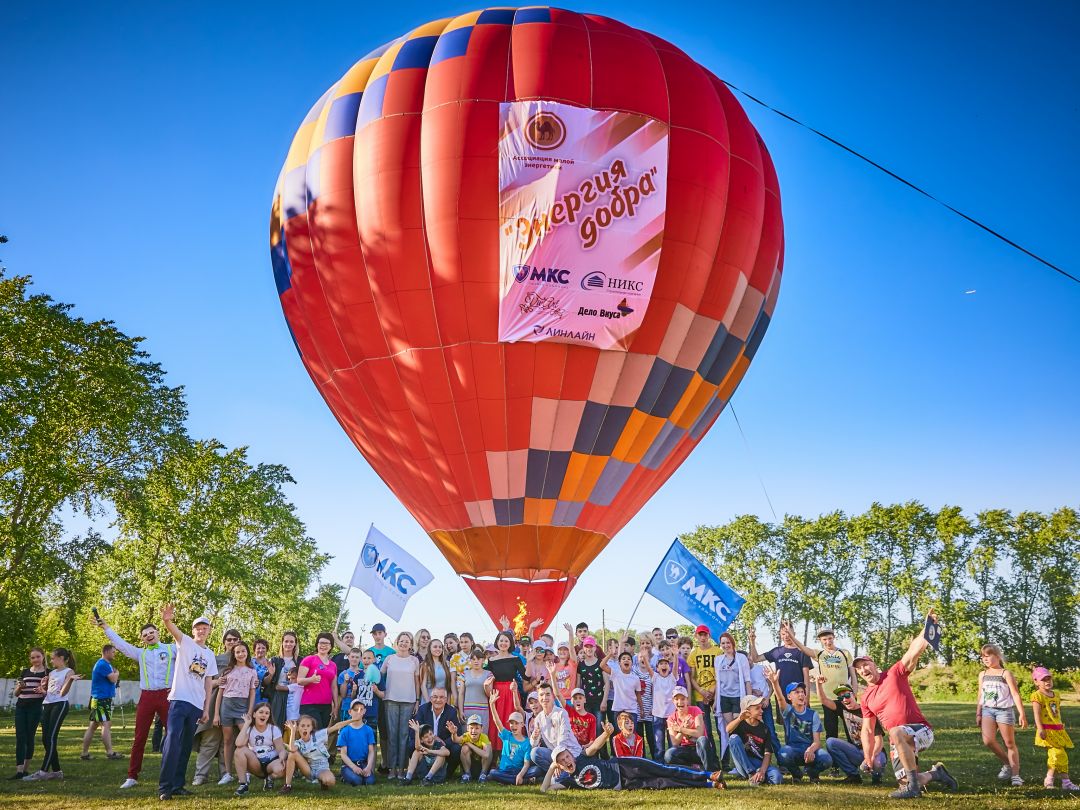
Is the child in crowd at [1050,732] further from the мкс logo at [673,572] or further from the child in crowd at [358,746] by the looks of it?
the child in crowd at [358,746]

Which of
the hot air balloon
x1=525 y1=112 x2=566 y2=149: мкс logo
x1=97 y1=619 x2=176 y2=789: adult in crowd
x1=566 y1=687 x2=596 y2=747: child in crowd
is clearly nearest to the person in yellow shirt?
x1=566 y1=687 x2=596 y2=747: child in crowd

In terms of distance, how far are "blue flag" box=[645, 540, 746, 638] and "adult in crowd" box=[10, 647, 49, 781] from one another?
8129mm

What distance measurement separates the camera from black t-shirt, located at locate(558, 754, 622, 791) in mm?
8055

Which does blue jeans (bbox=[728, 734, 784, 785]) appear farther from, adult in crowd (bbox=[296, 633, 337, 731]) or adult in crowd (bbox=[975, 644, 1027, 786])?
adult in crowd (bbox=[296, 633, 337, 731])

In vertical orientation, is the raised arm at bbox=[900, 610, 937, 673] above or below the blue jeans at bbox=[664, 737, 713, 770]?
above

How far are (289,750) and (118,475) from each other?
17525 mm

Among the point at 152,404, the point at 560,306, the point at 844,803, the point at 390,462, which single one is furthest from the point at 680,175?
the point at 152,404

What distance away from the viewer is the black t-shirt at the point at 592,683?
32.2 feet

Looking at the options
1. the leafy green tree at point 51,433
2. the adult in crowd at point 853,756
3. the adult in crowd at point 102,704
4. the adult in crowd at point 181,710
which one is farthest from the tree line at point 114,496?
the adult in crowd at point 853,756

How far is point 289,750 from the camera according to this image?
26.8 ft

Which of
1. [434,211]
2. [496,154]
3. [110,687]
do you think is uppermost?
[496,154]

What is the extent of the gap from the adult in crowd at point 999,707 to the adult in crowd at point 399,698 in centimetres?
594

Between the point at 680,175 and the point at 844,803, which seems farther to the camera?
the point at 680,175

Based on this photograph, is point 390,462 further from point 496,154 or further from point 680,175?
point 680,175
